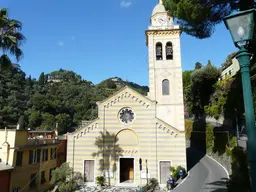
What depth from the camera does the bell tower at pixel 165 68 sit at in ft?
77.3

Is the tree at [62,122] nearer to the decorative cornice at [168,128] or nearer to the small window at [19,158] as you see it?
the small window at [19,158]

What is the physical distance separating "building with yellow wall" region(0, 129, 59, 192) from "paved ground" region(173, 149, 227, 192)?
1445cm

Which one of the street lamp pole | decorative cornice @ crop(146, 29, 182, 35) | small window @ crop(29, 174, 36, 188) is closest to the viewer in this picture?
the street lamp pole

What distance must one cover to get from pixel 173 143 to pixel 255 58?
1064 centimetres

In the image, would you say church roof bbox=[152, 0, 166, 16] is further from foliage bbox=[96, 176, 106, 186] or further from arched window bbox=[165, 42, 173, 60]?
foliage bbox=[96, 176, 106, 186]

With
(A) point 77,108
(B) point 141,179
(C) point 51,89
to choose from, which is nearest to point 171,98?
(B) point 141,179

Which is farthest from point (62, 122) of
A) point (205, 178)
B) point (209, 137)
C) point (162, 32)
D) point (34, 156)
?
point (205, 178)

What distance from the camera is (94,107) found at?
262 ft

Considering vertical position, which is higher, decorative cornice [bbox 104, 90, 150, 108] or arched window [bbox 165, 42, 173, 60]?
arched window [bbox 165, 42, 173, 60]

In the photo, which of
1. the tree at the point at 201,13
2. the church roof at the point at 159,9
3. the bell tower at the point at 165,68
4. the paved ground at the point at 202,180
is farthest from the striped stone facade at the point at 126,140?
the church roof at the point at 159,9

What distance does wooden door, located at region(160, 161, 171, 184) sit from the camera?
19.7 m

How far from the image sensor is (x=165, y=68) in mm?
24453

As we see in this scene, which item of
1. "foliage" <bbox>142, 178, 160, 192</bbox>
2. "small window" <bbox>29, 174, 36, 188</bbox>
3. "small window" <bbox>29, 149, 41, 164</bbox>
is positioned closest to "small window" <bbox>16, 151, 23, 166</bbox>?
"small window" <bbox>29, 149, 41, 164</bbox>

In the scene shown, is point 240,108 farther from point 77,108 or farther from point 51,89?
point 51,89
